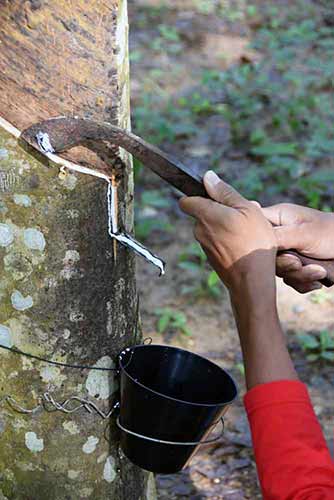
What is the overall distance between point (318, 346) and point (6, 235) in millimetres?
2167

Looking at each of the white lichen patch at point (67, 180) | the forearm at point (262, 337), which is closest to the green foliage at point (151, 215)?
the white lichen patch at point (67, 180)

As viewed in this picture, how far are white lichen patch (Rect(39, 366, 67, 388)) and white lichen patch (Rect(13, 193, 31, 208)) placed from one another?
40 cm

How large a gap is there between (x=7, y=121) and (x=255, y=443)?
0.88m

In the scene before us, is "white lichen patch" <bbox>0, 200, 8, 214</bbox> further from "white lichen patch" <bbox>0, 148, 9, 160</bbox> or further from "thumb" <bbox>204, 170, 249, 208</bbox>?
"thumb" <bbox>204, 170, 249, 208</bbox>

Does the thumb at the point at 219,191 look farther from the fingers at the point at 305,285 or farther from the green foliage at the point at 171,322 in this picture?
the green foliage at the point at 171,322

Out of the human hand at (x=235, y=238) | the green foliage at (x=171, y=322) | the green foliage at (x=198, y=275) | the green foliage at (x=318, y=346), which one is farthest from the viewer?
the green foliage at (x=198, y=275)

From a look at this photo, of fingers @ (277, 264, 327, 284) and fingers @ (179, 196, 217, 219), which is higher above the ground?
fingers @ (179, 196, 217, 219)

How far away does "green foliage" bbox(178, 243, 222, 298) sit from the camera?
13.8 feet

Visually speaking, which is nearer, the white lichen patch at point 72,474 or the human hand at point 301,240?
the human hand at point 301,240

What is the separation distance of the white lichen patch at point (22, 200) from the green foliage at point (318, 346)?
2.11m

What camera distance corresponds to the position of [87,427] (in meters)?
2.17

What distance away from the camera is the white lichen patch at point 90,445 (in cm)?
218

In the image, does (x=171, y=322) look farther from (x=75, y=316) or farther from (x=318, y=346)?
(x=75, y=316)

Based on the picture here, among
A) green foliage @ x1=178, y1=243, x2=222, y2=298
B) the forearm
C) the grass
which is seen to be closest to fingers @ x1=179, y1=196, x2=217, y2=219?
the forearm
